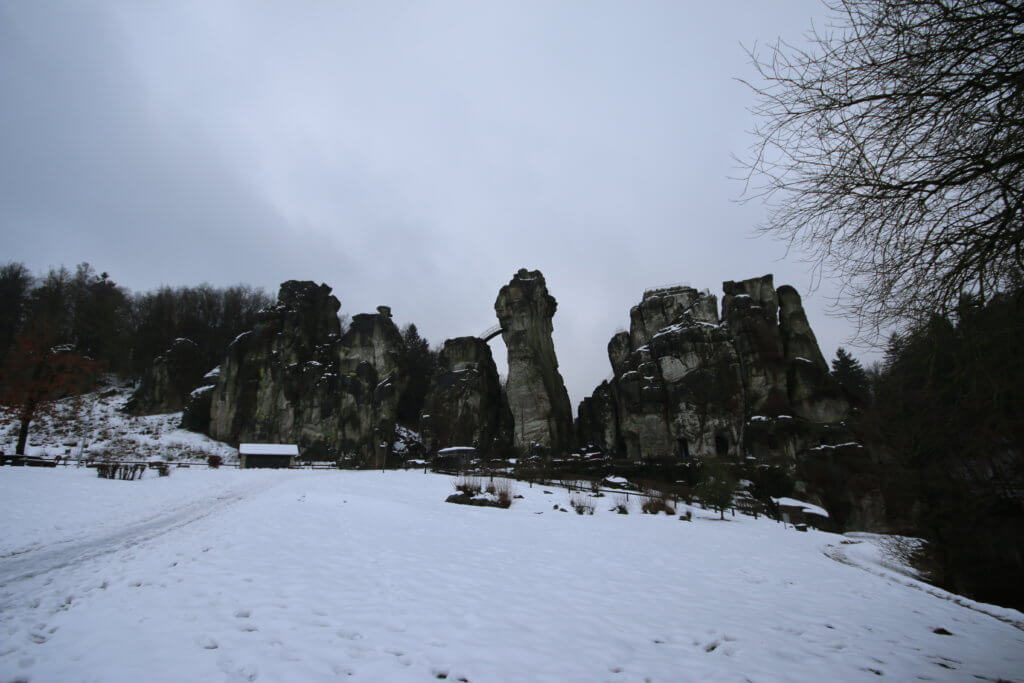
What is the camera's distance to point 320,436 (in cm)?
4975

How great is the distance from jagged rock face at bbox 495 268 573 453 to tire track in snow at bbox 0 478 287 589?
34.6 m

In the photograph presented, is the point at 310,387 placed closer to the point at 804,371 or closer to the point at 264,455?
the point at 264,455

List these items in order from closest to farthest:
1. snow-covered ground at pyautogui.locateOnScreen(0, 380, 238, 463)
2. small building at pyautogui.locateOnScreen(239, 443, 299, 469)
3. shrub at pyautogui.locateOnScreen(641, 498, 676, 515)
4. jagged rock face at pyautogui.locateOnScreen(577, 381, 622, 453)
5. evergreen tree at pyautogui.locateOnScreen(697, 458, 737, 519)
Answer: shrub at pyautogui.locateOnScreen(641, 498, 676, 515), evergreen tree at pyautogui.locateOnScreen(697, 458, 737, 519), snow-covered ground at pyautogui.locateOnScreen(0, 380, 238, 463), small building at pyautogui.locateOnScreen(239, 443, 299, 469), jagged rock face at pyautogui.locateOnScreen(577, 381, 622, 453)

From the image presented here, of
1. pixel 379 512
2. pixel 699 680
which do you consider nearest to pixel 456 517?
pixel 379 512

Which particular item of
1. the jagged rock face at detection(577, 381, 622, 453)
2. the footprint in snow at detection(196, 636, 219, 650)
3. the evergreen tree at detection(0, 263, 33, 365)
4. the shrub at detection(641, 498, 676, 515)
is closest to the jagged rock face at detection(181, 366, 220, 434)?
the evergreen tree at detection(0, 263, 33, 365)

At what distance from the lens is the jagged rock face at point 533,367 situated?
44.9 meters

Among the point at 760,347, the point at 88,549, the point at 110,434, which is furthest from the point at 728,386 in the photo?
the point at 110,434

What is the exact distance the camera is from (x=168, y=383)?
54562mm

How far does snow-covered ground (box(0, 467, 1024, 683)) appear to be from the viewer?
3617 millimetres

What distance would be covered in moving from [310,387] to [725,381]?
44.7 metres

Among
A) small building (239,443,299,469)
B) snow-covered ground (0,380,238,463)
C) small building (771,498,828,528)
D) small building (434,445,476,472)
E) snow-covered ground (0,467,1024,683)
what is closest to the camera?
snow-covered ground (0,467,1024,683)

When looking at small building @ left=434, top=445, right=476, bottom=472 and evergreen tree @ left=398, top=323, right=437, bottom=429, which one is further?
evergreen tree @ left=398, top=323, right=437, bottom=429

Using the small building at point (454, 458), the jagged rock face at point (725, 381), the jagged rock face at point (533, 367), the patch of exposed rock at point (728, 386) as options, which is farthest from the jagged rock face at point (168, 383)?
the jagged rock face at point (725, 381)

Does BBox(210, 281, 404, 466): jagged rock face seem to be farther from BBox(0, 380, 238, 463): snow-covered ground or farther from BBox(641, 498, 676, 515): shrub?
BBox(641, 498, 676, 515): shrub
